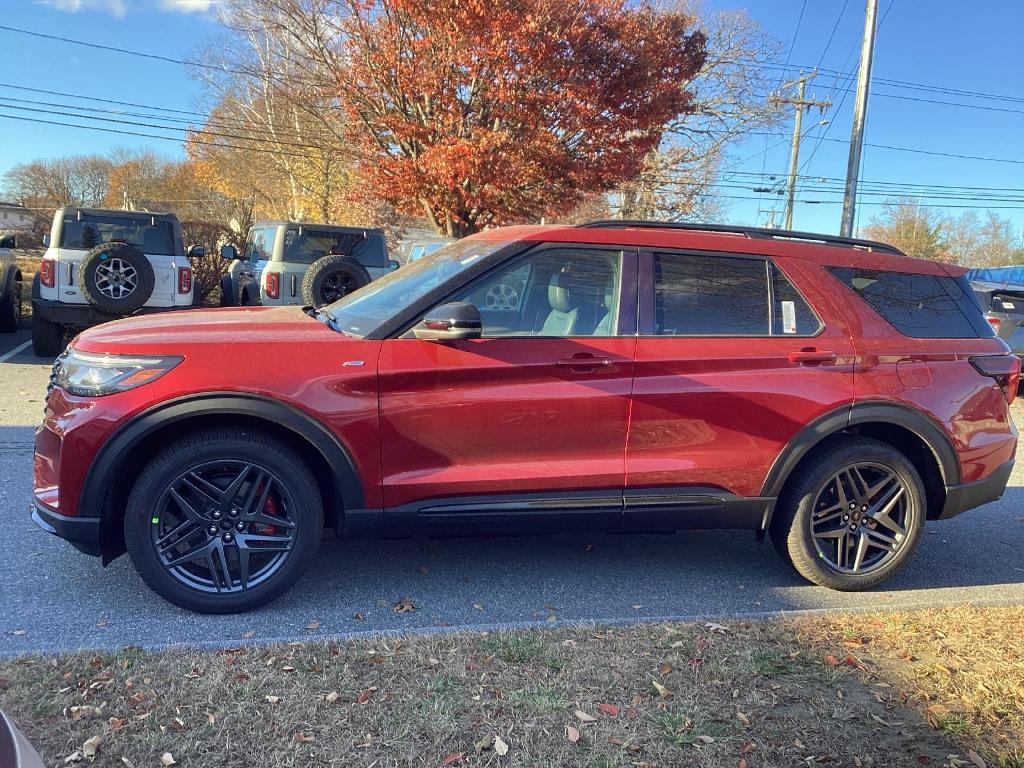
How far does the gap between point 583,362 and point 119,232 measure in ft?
28.1

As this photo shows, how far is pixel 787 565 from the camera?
157 inches

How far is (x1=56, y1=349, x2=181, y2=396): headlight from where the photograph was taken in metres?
3.12

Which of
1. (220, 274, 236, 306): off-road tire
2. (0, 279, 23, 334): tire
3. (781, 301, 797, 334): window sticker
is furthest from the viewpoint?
(220, 274, 236, 306): off-road tire

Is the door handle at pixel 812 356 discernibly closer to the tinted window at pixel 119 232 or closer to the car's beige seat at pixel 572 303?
the car's beige seat at pixel 572 303

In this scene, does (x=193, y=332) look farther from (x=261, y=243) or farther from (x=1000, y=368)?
(x=261, y=243)

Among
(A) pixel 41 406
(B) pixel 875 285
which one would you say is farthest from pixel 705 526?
(A) pixel 41 406

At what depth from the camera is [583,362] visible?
136 inches

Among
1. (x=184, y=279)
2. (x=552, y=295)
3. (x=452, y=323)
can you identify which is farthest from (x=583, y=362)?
(x=184, y=279)

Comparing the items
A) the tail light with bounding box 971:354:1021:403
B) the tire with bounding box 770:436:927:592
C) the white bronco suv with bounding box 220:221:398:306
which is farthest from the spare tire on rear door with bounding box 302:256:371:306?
the tail light with bounding box 971:354:1021:403

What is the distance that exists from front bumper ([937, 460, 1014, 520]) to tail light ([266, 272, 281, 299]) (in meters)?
8.98

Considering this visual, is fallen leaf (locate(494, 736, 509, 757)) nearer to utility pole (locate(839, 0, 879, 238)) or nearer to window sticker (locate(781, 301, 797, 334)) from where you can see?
window sticker (locate(781, 301, 797, 334))

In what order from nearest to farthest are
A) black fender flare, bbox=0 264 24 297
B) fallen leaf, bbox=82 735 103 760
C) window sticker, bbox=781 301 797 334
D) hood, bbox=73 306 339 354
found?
fallen leaf, bbox=82 735 103 760
hood, bbox=73 306 339 354
window sticker, bbox=781 301 797 334
black fender flare, bbox=0 264 24 297

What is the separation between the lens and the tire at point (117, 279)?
884cm

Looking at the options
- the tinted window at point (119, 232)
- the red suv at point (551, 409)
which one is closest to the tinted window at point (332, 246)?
the tinted window at point (119, 232)
